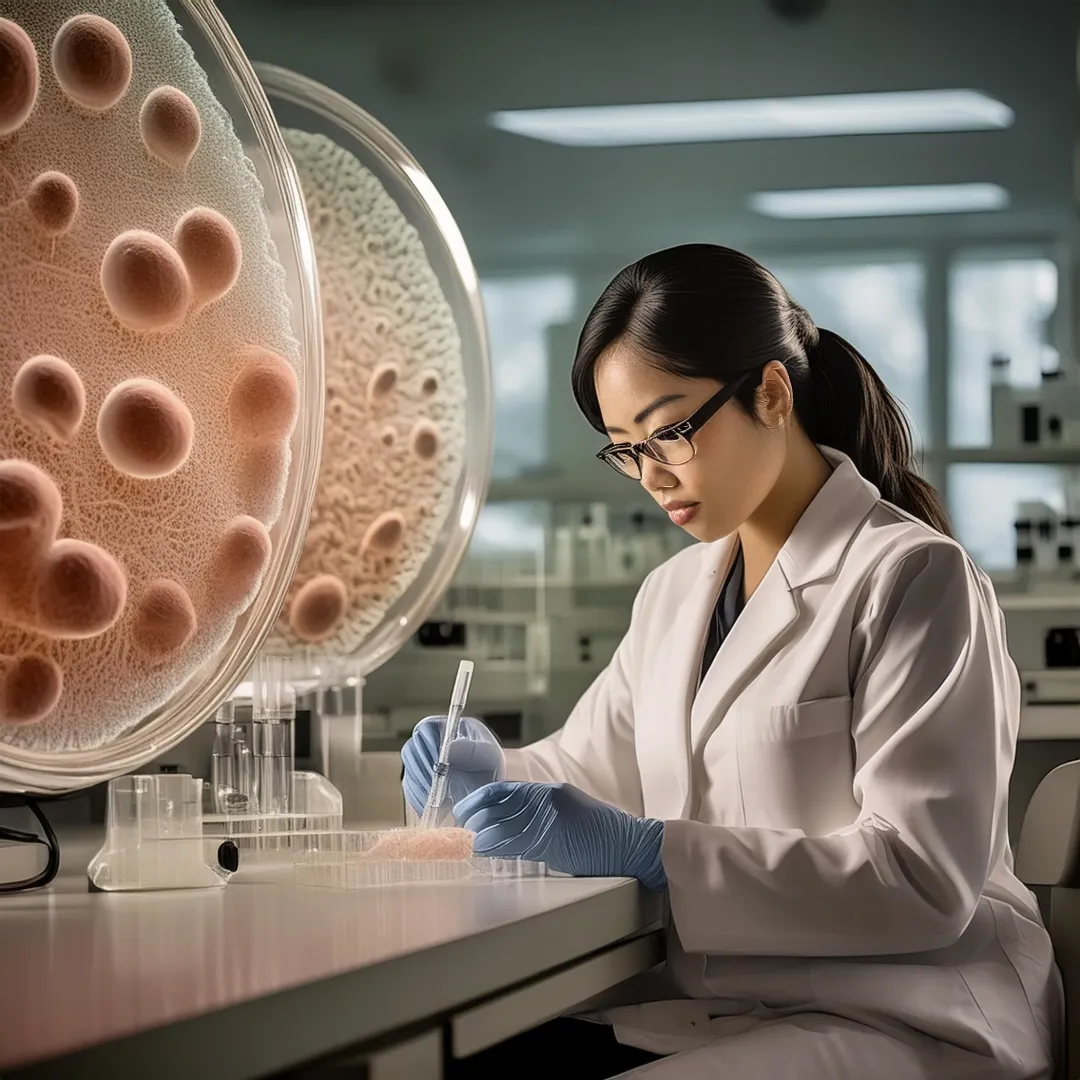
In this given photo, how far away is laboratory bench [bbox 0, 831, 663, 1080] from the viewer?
24.2 inches

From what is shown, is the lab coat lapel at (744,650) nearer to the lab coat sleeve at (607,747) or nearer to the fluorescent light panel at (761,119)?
the lab coat sleeve at (607,747)

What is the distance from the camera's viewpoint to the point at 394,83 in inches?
141

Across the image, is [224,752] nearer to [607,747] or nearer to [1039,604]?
[607,747]

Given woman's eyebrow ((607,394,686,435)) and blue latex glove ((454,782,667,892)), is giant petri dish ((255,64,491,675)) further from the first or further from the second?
blue latex glove ((454,782,667,892))

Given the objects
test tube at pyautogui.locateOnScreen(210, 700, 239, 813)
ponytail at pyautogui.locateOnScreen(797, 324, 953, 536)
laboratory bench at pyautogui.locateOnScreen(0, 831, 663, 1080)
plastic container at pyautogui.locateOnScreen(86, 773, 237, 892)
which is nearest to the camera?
laboratory bench at pyautogui.locateOnScreen(0, 831, 663, 1080)

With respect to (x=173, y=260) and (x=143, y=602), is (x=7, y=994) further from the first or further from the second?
(x=173, y=260)

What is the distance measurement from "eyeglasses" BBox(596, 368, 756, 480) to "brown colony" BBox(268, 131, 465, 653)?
251 millimetres

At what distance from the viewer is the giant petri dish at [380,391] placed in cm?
160

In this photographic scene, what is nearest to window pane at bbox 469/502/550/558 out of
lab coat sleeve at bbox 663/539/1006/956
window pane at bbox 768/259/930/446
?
window pane at bbox 768/259/930/446

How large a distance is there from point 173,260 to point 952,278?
287cm

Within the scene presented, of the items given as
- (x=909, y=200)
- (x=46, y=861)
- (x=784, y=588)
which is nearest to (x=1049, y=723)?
(x=909, y=200)

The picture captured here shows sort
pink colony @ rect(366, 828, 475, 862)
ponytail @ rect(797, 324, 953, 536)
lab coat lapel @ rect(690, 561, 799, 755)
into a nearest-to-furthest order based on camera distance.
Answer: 1. pink colony @ rect(366, 828, 475, 862)
2. lab coat lapel @ rect(690, 561, 799, 755)
3. ponytail @ rect(797, 324, 953, 536)

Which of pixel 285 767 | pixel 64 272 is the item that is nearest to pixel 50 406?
pixel 64 272

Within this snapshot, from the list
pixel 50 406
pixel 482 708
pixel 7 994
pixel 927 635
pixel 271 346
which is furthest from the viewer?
pixel 482 708
